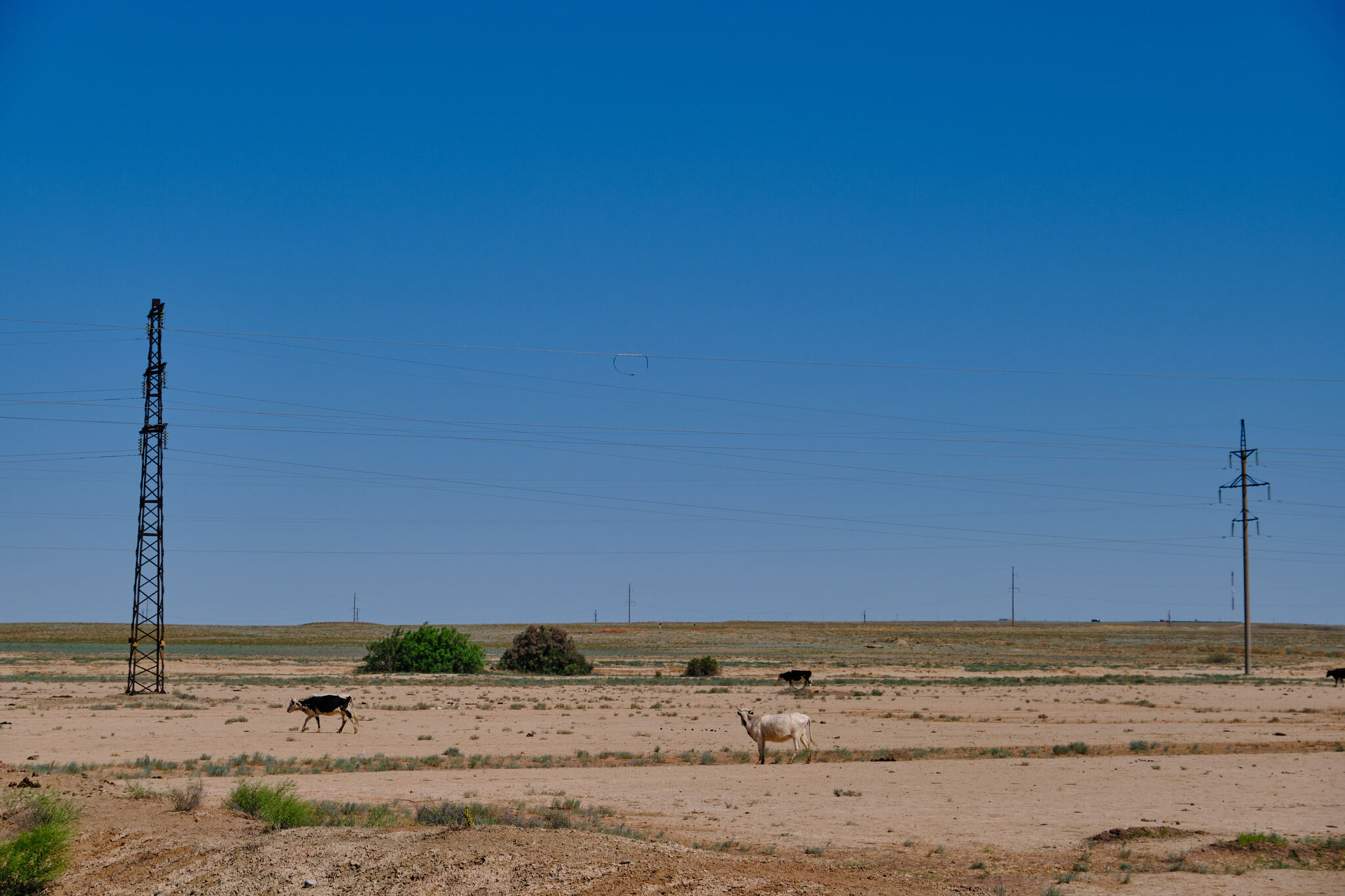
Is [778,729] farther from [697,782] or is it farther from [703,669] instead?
[703,669]

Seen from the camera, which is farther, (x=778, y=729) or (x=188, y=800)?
(x=778, y=729)

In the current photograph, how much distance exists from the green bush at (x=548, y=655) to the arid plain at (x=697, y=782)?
10.3 metres

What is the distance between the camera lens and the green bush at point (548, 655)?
70.8 meters

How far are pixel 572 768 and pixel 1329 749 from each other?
22.2m

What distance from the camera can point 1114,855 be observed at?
15977 millimetres

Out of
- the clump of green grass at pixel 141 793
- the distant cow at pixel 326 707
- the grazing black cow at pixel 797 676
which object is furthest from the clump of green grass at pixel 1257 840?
the grazing black cow at pixel 797 676

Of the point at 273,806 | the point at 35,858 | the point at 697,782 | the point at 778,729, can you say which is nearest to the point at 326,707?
the point at 778,729

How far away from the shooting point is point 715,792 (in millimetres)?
22750

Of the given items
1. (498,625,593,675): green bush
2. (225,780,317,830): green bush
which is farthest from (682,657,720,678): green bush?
(225,780,317,830): green bush

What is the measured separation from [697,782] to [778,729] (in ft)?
13.8

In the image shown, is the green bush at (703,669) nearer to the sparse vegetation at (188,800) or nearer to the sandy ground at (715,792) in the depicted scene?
the sandy ground at (715,792)

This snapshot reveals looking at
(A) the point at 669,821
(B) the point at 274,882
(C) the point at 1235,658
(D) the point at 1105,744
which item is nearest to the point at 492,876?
(B) the point at 274,882

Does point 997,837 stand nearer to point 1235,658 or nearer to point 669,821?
point 669,821

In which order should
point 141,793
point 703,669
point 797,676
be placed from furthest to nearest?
point 703,669 → point 797,676 → point 141,793
